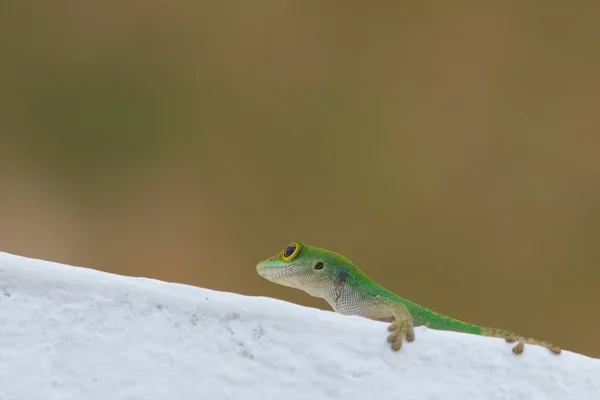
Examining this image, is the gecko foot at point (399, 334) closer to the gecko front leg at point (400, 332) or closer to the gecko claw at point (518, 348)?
the gecko front leg at point (400, 332)

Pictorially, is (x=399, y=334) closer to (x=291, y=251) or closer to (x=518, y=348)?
(x=518, y=348)

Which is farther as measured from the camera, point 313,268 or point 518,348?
point 313,268

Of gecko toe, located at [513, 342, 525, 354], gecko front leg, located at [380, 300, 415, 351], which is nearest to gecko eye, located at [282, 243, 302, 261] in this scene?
gecko front leg, located at [380, 300, 415, 351]

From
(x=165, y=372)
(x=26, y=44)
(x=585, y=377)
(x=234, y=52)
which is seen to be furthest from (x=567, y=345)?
(x=26, y=44)

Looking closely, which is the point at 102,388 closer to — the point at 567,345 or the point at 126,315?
the point at 126,315

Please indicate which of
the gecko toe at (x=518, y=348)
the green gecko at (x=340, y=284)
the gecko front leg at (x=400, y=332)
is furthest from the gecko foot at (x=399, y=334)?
the green gecko at (x=340, y=284)

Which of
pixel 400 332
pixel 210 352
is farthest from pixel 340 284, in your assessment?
pixel 210 352

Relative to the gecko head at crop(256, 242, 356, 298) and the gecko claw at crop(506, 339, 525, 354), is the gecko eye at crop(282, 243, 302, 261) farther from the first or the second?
the gecko claw at crop(506, 339, 525, 354)
